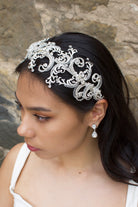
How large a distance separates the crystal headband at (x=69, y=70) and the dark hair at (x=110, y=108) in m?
0.02

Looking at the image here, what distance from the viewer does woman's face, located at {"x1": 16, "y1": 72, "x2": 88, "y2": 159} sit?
43.0 inches

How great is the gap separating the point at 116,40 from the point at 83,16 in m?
0.26

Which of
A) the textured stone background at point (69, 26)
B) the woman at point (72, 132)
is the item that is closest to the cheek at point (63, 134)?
the woman at point (72, 132)

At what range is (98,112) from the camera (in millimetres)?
1198

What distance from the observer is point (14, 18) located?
1837 mm

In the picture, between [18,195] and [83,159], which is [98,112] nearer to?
[83,159]

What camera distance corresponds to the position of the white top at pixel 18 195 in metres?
1.27

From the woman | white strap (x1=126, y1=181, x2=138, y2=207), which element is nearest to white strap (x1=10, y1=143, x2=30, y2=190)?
the woman

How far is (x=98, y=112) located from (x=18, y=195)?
68 centimetres

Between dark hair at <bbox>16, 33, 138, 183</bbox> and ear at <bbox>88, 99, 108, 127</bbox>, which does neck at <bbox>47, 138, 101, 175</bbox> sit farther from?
ear at <bbox>88, 99, 108, 127</bbox>

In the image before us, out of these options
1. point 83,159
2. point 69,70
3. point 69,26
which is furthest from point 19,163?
point 69,26

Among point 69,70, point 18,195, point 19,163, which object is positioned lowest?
point 18,195

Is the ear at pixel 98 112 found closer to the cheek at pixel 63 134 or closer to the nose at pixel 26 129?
the cheek at pixel 63 134

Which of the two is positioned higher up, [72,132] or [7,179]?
[72,132]
